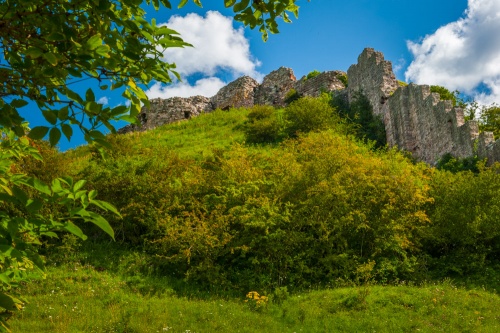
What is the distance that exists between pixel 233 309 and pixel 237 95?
1436 inches

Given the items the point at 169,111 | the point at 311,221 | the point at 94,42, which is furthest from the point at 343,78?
the point at 94,42

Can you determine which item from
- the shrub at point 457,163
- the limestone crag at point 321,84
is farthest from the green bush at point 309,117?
the shrub at point 457,163

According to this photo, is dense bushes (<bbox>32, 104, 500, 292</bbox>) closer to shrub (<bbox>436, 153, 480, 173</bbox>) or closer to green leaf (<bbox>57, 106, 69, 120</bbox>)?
shrub (<bbox>436, 153, 480, 173</bbox>)

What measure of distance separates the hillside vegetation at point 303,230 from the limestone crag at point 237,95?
87.8 ft

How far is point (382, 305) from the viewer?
14.1 metres

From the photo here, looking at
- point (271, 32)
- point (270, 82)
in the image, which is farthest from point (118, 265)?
point (270, 82)

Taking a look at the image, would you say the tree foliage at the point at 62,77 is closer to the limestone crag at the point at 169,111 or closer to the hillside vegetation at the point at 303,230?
the hillside vegetation at the point at 303,230

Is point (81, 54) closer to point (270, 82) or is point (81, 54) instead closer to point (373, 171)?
point (373, 171)

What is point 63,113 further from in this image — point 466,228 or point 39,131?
point 466,228

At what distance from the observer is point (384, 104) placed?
3212 cm

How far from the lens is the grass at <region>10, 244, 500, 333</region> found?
12547 mm

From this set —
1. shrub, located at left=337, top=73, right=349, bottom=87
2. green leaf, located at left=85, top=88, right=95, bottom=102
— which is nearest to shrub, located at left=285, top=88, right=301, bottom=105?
shrub, located at left=337, top=73, right=349, bottom=87

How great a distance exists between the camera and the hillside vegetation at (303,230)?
54.5 ft

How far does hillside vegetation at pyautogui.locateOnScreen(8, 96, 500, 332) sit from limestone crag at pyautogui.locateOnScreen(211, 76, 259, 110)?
26765 mm
